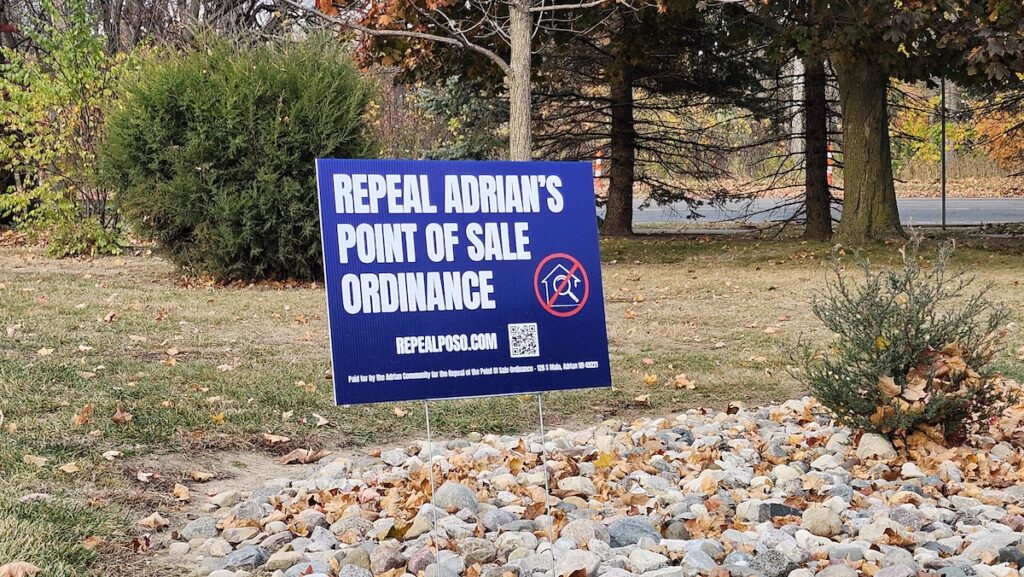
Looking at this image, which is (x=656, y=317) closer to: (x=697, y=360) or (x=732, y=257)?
(x=697, y=360)

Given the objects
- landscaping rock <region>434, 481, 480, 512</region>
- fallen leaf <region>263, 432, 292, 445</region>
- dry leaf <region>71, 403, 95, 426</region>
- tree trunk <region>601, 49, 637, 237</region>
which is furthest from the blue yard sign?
tree trunk <region>601, 49, 637, 237</region>

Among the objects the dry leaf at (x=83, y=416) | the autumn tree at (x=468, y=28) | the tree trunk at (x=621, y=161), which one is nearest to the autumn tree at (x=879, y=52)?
the autumn tree at (x=468, y=28)

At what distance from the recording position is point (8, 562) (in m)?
3.57

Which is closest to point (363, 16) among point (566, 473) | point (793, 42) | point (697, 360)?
point (793, 42)

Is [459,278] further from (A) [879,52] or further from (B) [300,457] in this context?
(A) [879,52]

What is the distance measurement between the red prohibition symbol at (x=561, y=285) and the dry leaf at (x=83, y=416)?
2.92 m

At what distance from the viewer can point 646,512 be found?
4312 mm

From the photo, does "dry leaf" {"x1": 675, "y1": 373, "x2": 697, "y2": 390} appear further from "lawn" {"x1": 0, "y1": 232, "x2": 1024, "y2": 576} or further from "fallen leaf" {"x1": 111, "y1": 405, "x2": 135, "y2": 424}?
"fallen leaf" {"x1": 111, "y1": 405, "x2": 135, "y2": 424}

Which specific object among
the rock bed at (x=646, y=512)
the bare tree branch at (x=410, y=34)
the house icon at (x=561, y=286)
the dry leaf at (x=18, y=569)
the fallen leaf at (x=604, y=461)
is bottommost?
the rock bed at (x=646, y=512)

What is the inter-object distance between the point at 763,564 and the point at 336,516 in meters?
1.67

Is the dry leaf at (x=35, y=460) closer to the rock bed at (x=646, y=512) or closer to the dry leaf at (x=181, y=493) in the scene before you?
the dry leaf at (x=181, y=493)

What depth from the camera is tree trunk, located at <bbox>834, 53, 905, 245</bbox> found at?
14.6 metres

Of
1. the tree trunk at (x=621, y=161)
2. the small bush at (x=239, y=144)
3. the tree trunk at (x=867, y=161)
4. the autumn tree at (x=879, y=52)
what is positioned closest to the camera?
the autumn tree at (x=879, y=52)

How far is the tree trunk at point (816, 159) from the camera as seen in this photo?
17172mm
